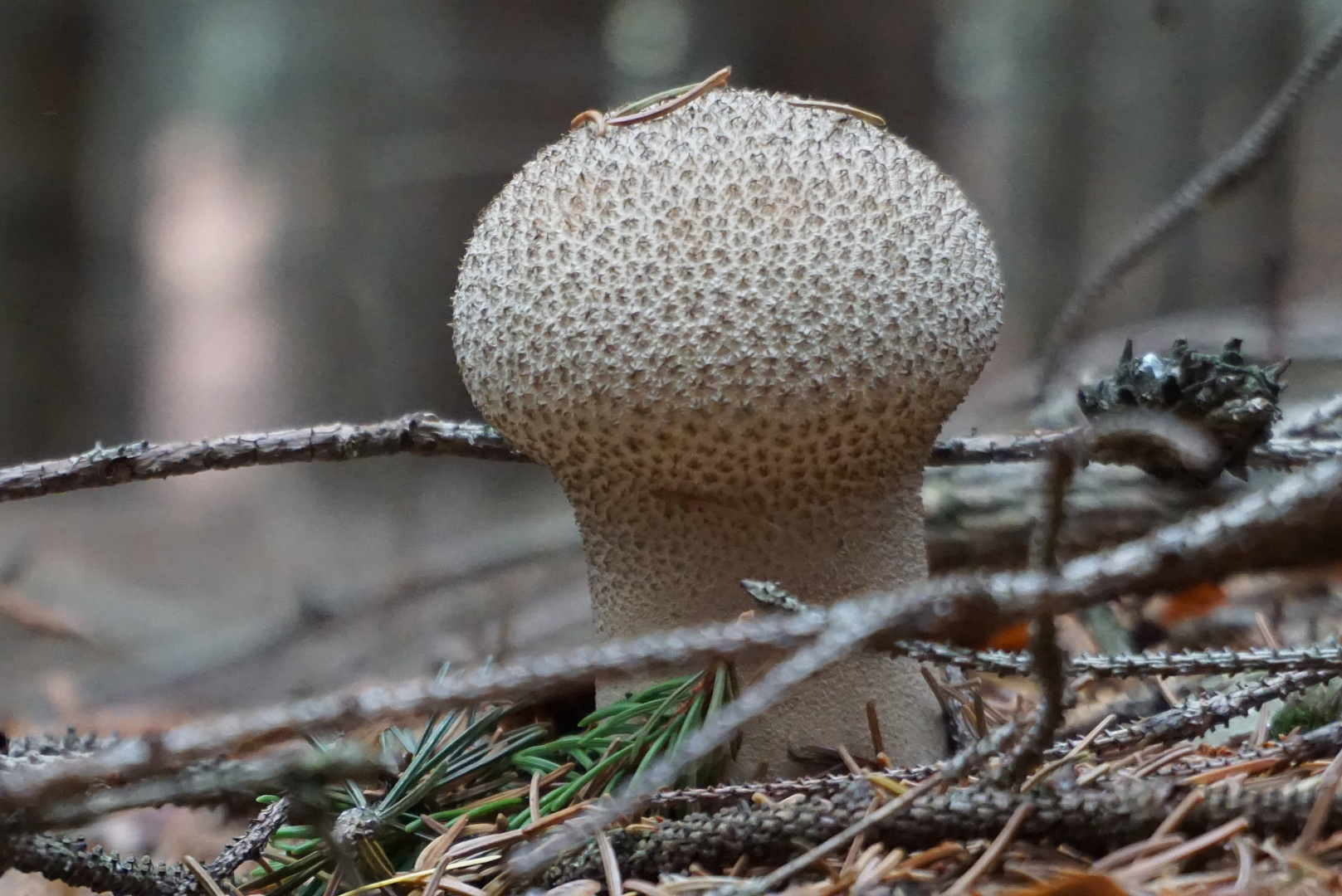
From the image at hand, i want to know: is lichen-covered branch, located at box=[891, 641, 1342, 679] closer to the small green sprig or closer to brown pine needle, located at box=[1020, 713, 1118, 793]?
brown pine needle, located at box=[1020, 713, 1118, 793]

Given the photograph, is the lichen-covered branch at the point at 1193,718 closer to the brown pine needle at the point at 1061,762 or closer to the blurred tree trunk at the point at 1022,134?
the brown pine needle at the point at 1061,762

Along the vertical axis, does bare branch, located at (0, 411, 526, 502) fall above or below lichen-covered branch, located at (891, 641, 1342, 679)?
above

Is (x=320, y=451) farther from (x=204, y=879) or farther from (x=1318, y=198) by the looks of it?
(x=1318, y=198)

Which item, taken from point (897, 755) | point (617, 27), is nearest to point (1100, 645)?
point (897, 755)

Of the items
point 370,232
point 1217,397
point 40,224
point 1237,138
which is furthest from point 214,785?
point 1237,138

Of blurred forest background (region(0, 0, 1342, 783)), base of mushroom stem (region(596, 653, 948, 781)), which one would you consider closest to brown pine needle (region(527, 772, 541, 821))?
base of mushroom stem (region(596, 653, 948, 781))

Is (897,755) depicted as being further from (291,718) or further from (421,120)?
(421,120)

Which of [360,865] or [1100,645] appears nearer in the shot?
[360,865]

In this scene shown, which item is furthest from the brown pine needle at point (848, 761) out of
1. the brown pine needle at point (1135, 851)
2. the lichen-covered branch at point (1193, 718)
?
the brown pine needle at point (1135, 851)
